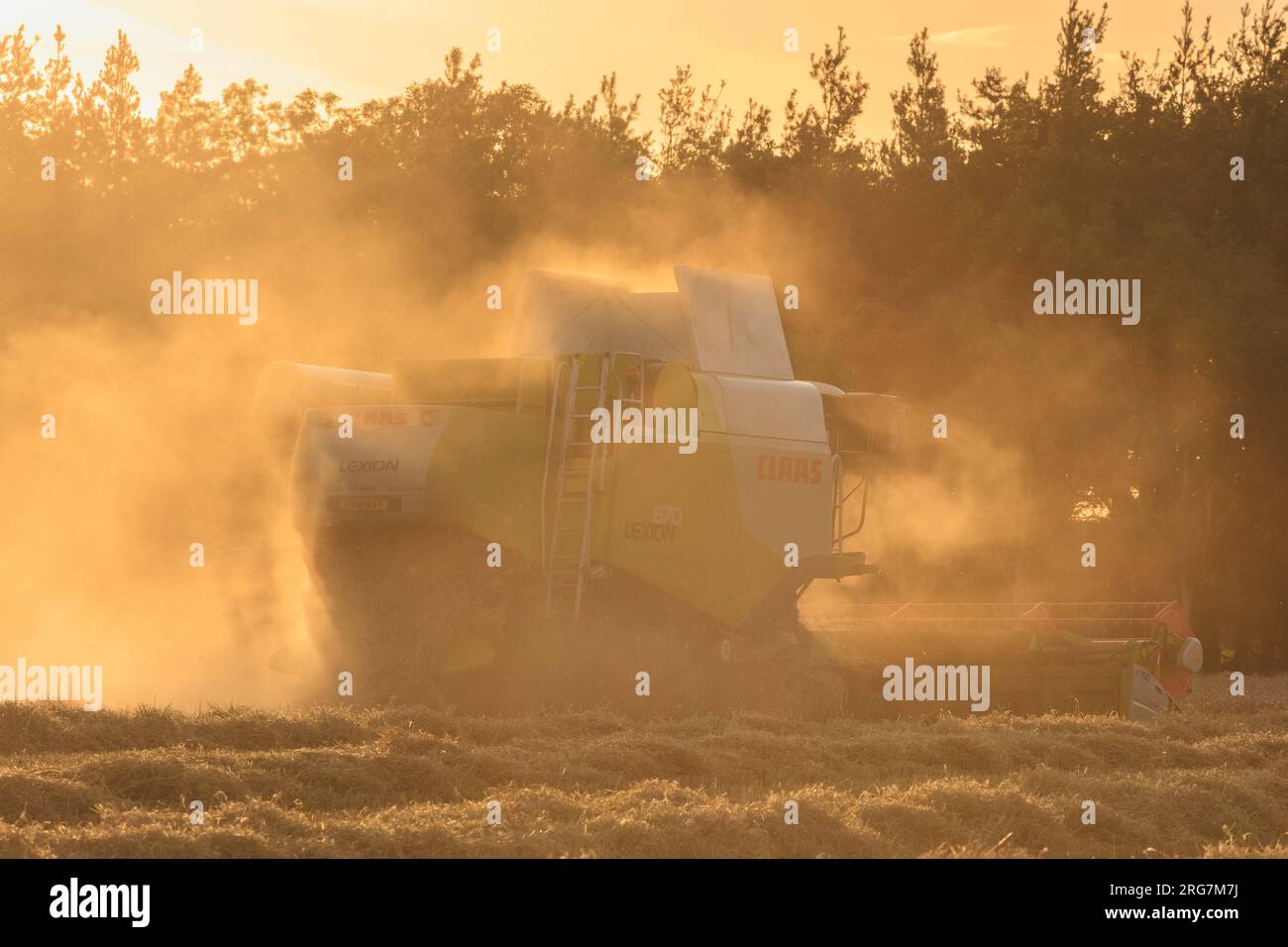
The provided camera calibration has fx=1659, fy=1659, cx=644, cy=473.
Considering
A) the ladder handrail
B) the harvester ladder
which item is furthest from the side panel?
the ladder handrail

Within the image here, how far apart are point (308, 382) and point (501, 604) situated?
267 cm

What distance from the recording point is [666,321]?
45.0ft

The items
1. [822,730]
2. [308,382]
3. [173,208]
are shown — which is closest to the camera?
[822,730]

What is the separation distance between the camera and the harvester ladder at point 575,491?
40.2 feet

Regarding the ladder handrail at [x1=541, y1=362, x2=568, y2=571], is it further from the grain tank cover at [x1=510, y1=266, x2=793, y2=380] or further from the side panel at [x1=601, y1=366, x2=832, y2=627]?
the grain tank cover at [x1=510, y1=266, x2=793, y2=380]

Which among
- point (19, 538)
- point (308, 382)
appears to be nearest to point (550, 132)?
point (19, 538)

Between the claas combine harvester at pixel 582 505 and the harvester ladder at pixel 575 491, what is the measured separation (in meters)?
0.01

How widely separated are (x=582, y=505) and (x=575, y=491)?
124 mm

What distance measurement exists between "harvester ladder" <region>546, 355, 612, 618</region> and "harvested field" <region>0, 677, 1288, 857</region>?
52.3 inches

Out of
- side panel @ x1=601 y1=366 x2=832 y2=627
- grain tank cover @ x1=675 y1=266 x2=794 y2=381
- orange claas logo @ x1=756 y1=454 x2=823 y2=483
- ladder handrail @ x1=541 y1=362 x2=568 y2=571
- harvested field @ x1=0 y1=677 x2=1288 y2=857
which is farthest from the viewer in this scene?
grain tank cover @ x1=675 y1=266 x2=794 y2=381

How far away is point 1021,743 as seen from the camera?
35.8ft

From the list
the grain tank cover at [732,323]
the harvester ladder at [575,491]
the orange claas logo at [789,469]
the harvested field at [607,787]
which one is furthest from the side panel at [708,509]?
the harvested field at [607,787]

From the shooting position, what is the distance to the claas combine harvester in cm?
1206
